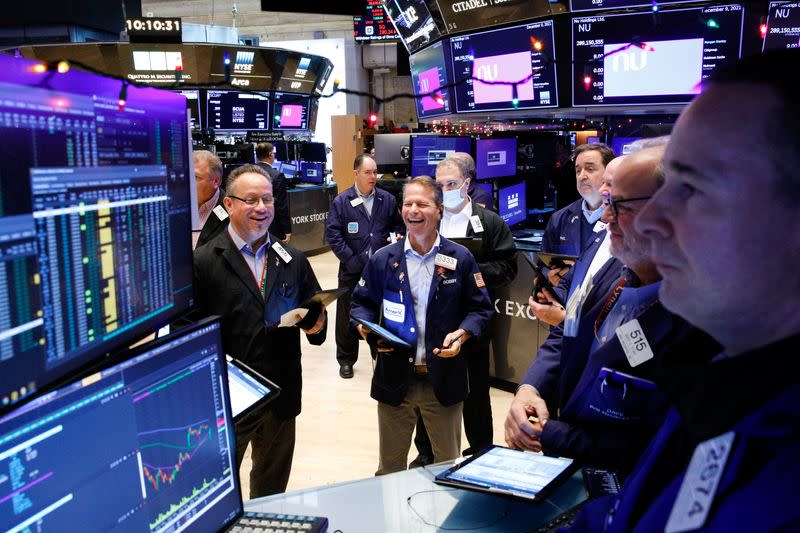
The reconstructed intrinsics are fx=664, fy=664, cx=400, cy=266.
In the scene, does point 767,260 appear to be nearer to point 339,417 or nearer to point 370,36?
point 339,417

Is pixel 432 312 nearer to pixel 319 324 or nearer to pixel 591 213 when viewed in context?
pixel 319 324

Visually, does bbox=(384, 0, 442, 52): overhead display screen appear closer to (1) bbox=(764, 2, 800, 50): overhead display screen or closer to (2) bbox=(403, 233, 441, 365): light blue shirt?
(1) bbox=(764, 2, 800, 50): overhead display screen

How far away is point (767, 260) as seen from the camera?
747 mm

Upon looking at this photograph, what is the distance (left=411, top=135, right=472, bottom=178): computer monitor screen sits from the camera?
18.9ft

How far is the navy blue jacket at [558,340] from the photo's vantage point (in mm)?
2066

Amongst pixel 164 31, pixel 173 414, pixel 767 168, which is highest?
pixel 164 31

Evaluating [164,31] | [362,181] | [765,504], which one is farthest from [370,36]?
[765,504]

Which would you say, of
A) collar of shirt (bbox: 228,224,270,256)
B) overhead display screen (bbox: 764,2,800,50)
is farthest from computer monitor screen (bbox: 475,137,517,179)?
collar of shirt (bbox: 228,224,270,256)

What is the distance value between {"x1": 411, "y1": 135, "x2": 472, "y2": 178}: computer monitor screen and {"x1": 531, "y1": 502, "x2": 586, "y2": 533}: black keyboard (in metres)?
4.36

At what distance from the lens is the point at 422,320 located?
3211 millimetres

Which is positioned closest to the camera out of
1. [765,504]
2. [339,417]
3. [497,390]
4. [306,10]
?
[765,504]

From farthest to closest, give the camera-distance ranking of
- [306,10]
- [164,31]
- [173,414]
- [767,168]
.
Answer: [164,31], [306,10], [173,414], [767,168]

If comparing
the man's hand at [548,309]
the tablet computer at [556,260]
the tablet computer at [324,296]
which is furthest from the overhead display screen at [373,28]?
the tablet computer at [324,296]

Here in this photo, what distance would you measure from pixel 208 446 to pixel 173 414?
0.47 feet
